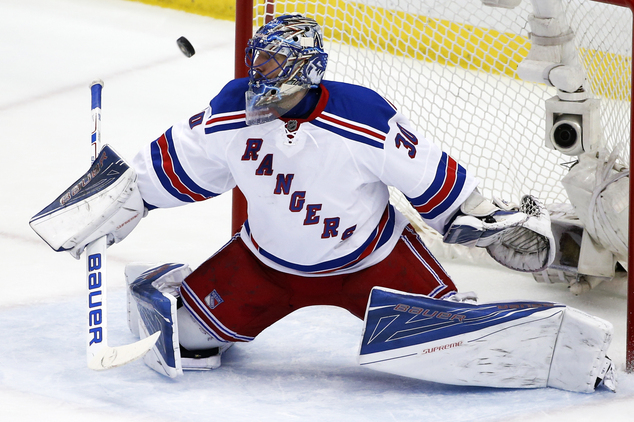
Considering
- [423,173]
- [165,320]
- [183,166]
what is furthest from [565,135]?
[165,320]

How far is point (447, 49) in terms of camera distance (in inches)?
141

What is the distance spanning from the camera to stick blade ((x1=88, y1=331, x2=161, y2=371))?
2.17m

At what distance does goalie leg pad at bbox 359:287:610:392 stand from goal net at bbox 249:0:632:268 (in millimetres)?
1007

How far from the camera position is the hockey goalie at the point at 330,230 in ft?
7.20

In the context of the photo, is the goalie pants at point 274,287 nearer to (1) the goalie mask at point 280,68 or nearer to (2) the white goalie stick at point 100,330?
(2) the white goalie stick at point 100,330

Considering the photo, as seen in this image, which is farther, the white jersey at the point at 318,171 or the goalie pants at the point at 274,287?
the goalie pants at the point at 274,287

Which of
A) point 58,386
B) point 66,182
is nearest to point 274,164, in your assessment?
point 58,386

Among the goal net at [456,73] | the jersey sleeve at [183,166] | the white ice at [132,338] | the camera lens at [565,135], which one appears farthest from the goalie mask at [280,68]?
the goal net at [456,73]

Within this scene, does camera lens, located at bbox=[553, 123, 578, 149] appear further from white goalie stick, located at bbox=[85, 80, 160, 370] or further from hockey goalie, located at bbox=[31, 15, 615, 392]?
white goalie stick, located at bbox=[85, 80, 160, 370]

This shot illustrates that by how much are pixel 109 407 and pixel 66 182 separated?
6.44 ft

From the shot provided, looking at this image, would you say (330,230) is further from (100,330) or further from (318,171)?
(100,330)

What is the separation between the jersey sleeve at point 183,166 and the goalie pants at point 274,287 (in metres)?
0.17

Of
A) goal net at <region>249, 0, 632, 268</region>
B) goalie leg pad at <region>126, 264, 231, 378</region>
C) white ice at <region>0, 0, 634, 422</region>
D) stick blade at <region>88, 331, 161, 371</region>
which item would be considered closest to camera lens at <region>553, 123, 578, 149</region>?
goal net at <region>249, 0, 632, 268</region>

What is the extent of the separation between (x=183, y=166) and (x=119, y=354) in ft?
1.37
